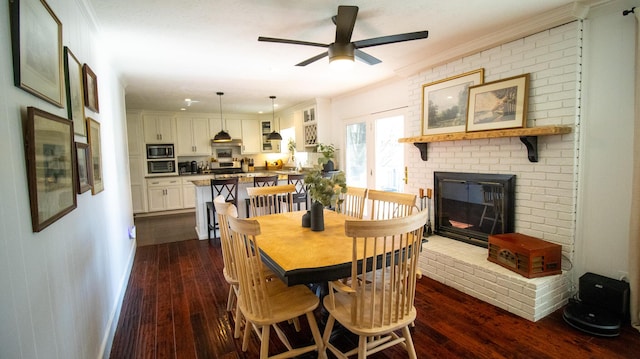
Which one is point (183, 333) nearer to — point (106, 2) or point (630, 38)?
point (106, 2)

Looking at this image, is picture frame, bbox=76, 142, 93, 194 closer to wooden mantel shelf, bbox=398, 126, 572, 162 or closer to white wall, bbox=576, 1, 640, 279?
wooden mantel shelf, bbox=398, 126, 572, 162

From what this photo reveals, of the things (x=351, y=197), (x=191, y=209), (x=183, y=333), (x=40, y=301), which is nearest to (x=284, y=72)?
(x=351, y=197)

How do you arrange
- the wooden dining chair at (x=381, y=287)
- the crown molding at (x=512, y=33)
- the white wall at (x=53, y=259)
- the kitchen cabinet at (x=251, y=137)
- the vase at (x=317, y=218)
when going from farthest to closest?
the kitchen cabinet at (x=251, y=137), the crown molding at (x=512, y=33), the vase at (x=317, y=218), the wooden dining chair at (x=381, y=287), the white wall at (x=53, y=259)

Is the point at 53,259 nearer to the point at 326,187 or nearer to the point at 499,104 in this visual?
the point at 326,187

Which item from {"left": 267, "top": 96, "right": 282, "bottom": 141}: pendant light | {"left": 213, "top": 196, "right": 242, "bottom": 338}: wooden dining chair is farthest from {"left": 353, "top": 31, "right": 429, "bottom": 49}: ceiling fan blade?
{"left": 267, "top": 96, "right": 282, "bottom": 141}: pendant light

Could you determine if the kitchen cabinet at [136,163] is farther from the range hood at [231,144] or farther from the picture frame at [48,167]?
the picture frame at [48,167]

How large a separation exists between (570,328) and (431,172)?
2005 mm

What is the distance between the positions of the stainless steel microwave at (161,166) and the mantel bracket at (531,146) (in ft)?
22.6

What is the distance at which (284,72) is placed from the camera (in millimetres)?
4023

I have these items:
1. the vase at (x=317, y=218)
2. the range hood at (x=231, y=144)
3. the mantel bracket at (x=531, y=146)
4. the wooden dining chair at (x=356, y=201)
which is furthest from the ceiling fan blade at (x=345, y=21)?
the range hood at (x=231, y=144)

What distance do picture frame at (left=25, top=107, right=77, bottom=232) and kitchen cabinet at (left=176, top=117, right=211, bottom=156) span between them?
6103mm

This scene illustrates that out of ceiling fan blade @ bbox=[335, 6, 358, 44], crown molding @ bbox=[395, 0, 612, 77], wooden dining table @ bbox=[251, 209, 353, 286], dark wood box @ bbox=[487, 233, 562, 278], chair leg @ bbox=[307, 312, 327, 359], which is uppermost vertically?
crown molding @ bbox=[395, 0, 612, 77]

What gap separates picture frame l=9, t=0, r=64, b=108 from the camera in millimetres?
1036

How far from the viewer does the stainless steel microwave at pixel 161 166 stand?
6.98m
